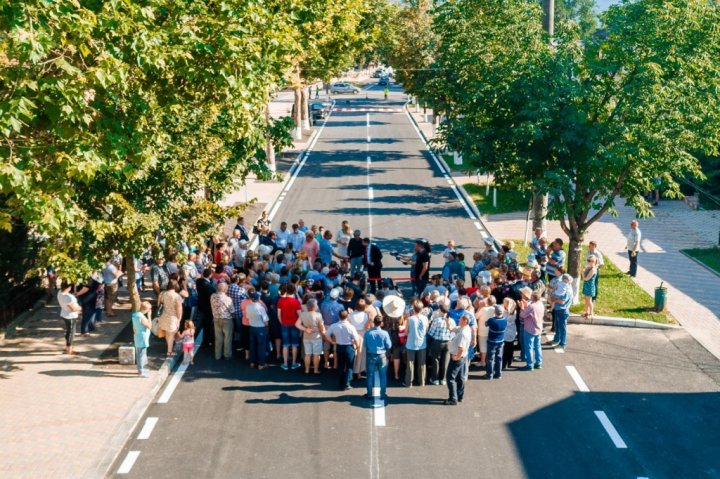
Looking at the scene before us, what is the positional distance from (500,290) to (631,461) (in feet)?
16.1

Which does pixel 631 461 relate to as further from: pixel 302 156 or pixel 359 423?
pixel 302 156

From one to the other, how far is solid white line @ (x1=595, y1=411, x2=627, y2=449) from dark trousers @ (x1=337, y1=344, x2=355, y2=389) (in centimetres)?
430

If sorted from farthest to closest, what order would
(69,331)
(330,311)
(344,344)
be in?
(69,331)
(330,311)
(344,344)

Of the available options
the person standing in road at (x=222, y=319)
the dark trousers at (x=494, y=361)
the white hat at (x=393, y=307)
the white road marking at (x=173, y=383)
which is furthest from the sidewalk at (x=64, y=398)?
the dark trousers at (x=494, y=361)

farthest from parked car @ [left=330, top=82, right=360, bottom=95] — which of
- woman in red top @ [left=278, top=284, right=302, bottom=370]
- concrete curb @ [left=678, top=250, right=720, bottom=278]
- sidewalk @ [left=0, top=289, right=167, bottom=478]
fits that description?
woman in red top @ [left=278, top=284, right=302, bottom=370]

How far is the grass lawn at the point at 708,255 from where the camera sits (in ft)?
75.0

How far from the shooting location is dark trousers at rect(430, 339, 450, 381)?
14359mm

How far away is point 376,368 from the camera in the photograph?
14.0 m

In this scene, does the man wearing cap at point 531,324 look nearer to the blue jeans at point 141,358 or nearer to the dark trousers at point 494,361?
the dark trousers at point 494,361

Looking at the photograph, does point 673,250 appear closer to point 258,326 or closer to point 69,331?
point 258,326

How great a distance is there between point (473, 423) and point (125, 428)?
562 cm

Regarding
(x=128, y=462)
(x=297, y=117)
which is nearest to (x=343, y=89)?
(x=297, y=117)

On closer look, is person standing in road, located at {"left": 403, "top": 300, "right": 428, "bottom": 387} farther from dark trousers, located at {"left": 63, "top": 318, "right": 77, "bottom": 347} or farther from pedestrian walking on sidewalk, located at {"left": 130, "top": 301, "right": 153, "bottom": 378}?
dark trousers, located at {"left": 63, "top": 318, "right": 77, "bottom": 347}

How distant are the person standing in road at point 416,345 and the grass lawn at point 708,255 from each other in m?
11.7
